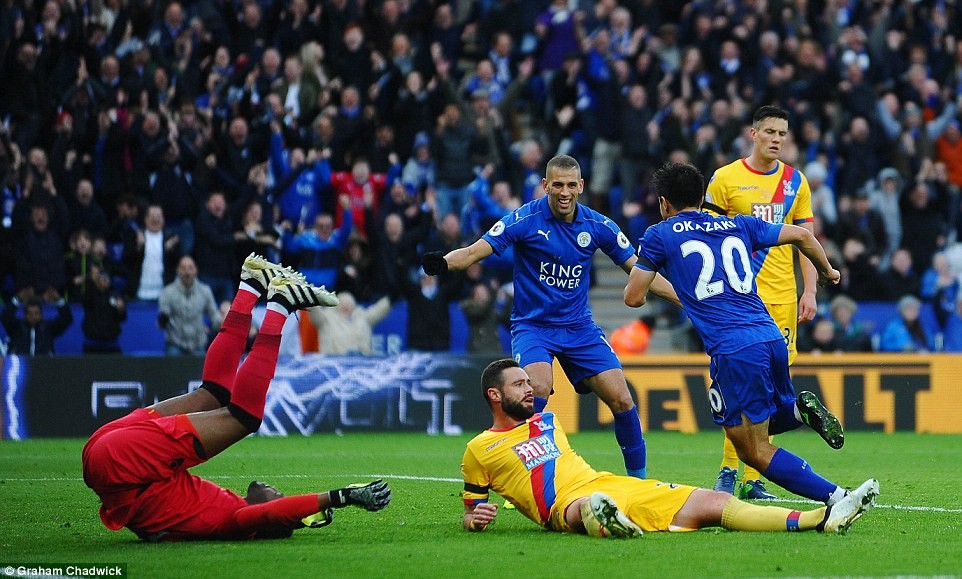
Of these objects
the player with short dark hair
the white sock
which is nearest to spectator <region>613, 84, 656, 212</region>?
the player with short dark hair

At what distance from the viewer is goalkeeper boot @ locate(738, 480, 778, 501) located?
9.57m

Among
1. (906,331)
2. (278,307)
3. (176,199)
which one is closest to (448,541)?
(278,307)

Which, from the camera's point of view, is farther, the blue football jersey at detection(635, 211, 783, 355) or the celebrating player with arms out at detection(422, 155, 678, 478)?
the celebrating player with arms out at detection(422, 155, 678, 478)

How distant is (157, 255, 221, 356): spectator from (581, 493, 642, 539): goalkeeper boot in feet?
32.7

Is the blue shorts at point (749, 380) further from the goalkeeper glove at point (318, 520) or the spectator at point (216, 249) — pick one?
the spectator at point (216, 249)

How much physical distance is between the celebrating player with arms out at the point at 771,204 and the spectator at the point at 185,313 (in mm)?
8230

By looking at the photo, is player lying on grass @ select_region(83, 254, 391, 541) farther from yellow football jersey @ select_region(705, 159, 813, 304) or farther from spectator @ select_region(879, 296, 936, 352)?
spectator @ select_region(879, 296, 936, 352)

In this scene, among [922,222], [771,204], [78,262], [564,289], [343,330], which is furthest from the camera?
[922,222]

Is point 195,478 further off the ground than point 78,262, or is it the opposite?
point 78,262

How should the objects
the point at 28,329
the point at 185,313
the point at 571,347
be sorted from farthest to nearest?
the point at 185,313 < the point at 28,329 < the point at 571,347

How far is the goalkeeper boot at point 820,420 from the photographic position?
304 inches

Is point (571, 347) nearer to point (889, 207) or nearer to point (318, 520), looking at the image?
point (318, 520)

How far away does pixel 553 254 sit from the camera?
9.59 metres

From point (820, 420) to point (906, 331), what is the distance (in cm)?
1119
